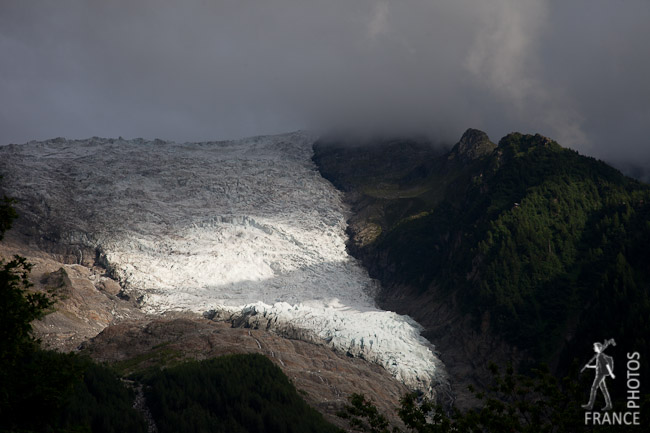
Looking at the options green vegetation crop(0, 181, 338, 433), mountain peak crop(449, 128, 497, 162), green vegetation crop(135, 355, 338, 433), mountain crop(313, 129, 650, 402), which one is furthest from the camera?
mountain peak crop(449, 128, 497, 162)

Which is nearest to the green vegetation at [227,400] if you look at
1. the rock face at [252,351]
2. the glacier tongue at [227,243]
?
the rock face at [252,351]

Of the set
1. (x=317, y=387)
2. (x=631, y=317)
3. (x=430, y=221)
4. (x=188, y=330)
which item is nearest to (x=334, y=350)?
(x=317, y=387)

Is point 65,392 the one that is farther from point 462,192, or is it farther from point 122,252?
point 462,192

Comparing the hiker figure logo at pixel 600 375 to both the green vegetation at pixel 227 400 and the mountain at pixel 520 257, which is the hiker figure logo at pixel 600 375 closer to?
the green vegetation at pixel 227 400

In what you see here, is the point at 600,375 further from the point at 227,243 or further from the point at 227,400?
the point at 227,243

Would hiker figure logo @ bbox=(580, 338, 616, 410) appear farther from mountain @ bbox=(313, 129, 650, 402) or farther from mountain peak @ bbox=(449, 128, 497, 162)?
mountain peak @ bbox=(449, 128, 497, 162)

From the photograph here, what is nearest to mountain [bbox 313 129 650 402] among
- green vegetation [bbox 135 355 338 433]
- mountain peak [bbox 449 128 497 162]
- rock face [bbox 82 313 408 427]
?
mountain peak [bbox 449 128 497 162]
